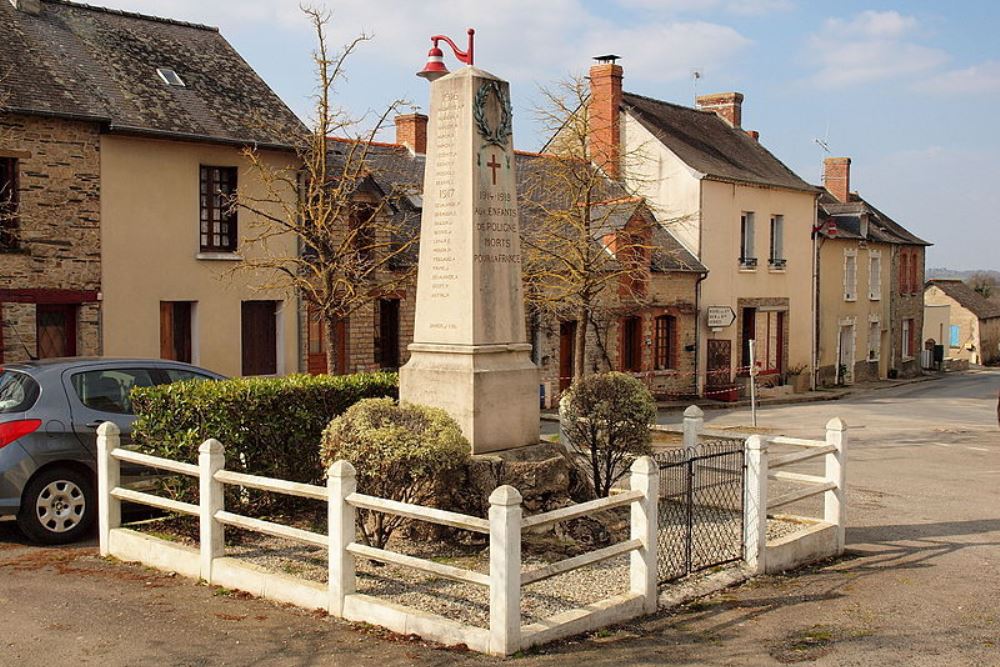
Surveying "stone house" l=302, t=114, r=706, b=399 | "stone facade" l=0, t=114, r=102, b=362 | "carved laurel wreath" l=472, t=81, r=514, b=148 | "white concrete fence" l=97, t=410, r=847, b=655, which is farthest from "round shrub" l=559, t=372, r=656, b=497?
"stone house" l=302, t=114, r=706, b=399

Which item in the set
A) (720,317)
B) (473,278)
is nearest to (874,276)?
(720,317)

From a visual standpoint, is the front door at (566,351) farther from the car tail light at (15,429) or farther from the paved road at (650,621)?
the car tail light at (15,429)

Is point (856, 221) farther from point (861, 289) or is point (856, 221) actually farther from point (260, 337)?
point (260, 337)

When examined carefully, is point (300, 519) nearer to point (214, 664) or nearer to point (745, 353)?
point (214, 664)

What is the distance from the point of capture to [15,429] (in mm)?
8859

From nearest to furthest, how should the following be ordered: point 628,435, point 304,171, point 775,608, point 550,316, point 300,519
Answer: point 775,608 < point 300,519 < point 628,435 < point 304,171 < point 550,316

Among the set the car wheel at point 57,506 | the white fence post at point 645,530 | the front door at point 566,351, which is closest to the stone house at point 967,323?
the front door at point 566,351

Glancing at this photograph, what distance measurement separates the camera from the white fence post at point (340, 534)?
22.5ft

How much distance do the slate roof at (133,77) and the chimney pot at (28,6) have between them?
0.09 metres

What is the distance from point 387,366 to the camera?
24.2m

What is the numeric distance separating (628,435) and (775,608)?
115 inches

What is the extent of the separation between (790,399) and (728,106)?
12148 mm

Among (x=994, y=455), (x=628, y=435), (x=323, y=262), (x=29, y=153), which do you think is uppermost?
(x=29, y=153)

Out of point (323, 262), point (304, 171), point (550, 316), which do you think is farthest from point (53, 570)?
point (550, 316)
